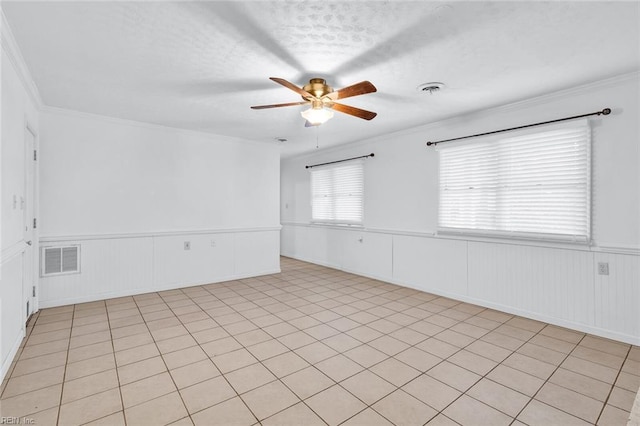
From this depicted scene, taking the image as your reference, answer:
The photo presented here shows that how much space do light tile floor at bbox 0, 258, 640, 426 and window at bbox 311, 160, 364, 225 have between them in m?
2.40

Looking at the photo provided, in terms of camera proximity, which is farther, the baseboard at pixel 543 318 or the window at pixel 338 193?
the window at pixel 338 193

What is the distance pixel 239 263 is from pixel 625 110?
17.7 ft

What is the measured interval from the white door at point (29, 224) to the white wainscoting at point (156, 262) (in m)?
0.31

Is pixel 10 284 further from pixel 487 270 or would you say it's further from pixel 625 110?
pixel 625 110

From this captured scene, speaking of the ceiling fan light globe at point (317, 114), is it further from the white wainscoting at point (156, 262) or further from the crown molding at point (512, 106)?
Answer: the white wainscoting at point (156, 262)

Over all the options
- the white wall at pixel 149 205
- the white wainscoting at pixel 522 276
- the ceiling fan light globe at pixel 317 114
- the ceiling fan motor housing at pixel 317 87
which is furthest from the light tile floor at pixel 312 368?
the ceiling fan motor housing at pixel 317 87

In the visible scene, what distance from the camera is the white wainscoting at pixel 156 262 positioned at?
158 inches

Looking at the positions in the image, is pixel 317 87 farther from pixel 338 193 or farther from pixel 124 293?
pixel 124 293

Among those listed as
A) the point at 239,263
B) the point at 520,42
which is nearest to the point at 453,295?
the point at 520,42

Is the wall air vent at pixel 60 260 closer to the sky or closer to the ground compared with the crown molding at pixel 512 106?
closer to the ground

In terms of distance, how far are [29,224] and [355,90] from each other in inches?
147

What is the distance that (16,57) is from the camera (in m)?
2.41

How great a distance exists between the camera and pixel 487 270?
3912 millimetres

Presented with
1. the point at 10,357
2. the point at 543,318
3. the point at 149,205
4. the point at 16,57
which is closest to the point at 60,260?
the point at 149,205
